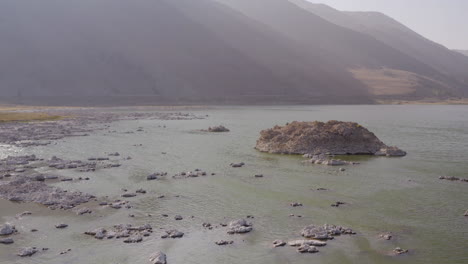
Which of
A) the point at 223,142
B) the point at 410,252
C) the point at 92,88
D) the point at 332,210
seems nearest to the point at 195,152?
the point at 223,142

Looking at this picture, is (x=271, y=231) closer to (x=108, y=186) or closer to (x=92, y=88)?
(x=108, y=186)

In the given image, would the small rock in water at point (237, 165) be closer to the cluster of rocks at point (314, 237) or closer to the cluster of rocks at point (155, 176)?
the cluster of rocks at point (155, 176)

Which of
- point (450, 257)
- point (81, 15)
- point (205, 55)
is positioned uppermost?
point (81, 15)

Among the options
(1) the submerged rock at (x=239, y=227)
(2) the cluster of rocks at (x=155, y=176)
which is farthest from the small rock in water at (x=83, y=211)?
(2) the cluster of rocks at (x=155, y=176)

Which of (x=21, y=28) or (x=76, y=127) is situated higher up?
(x=21, y=28)

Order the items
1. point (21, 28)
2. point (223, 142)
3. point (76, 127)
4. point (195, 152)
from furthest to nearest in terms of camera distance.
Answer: point (21, 28) → point (76, 127) → point (223, 142) → point (195, 152)

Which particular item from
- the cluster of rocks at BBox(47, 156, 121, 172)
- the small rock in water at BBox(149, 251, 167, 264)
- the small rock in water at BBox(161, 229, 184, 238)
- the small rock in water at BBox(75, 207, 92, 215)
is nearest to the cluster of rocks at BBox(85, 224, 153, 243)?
the small rock in water at BBox(161, 229, 184, 238)

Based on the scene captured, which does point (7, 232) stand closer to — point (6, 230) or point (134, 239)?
point (6, 230)
